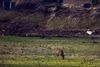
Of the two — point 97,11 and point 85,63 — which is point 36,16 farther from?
point 85,63

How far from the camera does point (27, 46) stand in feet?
183

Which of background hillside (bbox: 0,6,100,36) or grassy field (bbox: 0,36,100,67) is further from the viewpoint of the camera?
background hillside (bbox: 0,6,100,36)

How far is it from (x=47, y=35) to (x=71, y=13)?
42.2 ft

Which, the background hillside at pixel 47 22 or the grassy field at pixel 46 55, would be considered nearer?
the grassy field at pixel 46 55

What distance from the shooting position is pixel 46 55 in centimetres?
4766

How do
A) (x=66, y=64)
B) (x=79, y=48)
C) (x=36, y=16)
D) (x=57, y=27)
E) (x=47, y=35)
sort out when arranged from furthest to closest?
(x=36, y=16), (x=57, y=27), (x=47, y=35), (x=79, y=48), (x=66, y=64)

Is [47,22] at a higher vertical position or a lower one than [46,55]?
lower

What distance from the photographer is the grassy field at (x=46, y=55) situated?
42.3 meters

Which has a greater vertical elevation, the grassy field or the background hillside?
the grassy field

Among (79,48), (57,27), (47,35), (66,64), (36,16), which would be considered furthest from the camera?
(36,16)

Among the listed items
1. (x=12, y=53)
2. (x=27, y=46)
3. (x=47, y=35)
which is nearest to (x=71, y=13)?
(x=47, y=35)

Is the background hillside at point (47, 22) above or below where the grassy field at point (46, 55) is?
below

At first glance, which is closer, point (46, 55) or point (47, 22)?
point (46, 55)

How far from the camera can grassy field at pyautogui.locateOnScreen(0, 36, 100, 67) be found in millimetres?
42344
